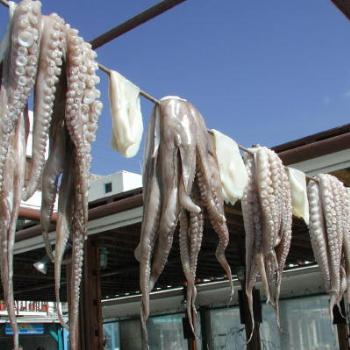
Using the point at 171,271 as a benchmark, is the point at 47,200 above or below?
below

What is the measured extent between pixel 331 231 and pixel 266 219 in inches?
33.3

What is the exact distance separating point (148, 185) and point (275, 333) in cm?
1281

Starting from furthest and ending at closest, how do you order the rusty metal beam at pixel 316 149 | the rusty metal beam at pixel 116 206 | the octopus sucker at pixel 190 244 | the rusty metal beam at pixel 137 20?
the rusty metal beam at pixel 116 206
the rusty metal beam at pixel 316 149
the rusty metal beam at pixel 137 20
the octopus sucker at pixel 190 244

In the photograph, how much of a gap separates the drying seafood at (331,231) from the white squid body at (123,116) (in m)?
1.81

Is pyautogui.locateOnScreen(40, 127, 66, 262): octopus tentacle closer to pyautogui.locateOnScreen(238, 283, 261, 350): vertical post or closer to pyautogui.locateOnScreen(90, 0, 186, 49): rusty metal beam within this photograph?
pyautogui.locateOnScreen(90, 0, 186, 49): rusty metal beam

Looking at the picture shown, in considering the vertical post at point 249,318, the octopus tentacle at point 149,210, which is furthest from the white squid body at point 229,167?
the vertical post at point 249,318

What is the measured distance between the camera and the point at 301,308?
47.5 feet

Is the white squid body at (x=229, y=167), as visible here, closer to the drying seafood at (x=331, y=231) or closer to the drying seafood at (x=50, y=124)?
the drying seafood at (x=331, y=231)

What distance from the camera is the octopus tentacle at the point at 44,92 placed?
2.17m

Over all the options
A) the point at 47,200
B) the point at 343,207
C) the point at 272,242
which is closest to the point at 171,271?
the point at 343,207

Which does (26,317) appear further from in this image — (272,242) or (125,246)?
(272,242)

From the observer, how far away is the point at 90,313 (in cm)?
779

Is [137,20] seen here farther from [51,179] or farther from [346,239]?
[346,239]

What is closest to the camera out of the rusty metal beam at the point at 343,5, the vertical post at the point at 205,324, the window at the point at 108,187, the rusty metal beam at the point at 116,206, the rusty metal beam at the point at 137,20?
the rusty metal beam at the point at 137,20
